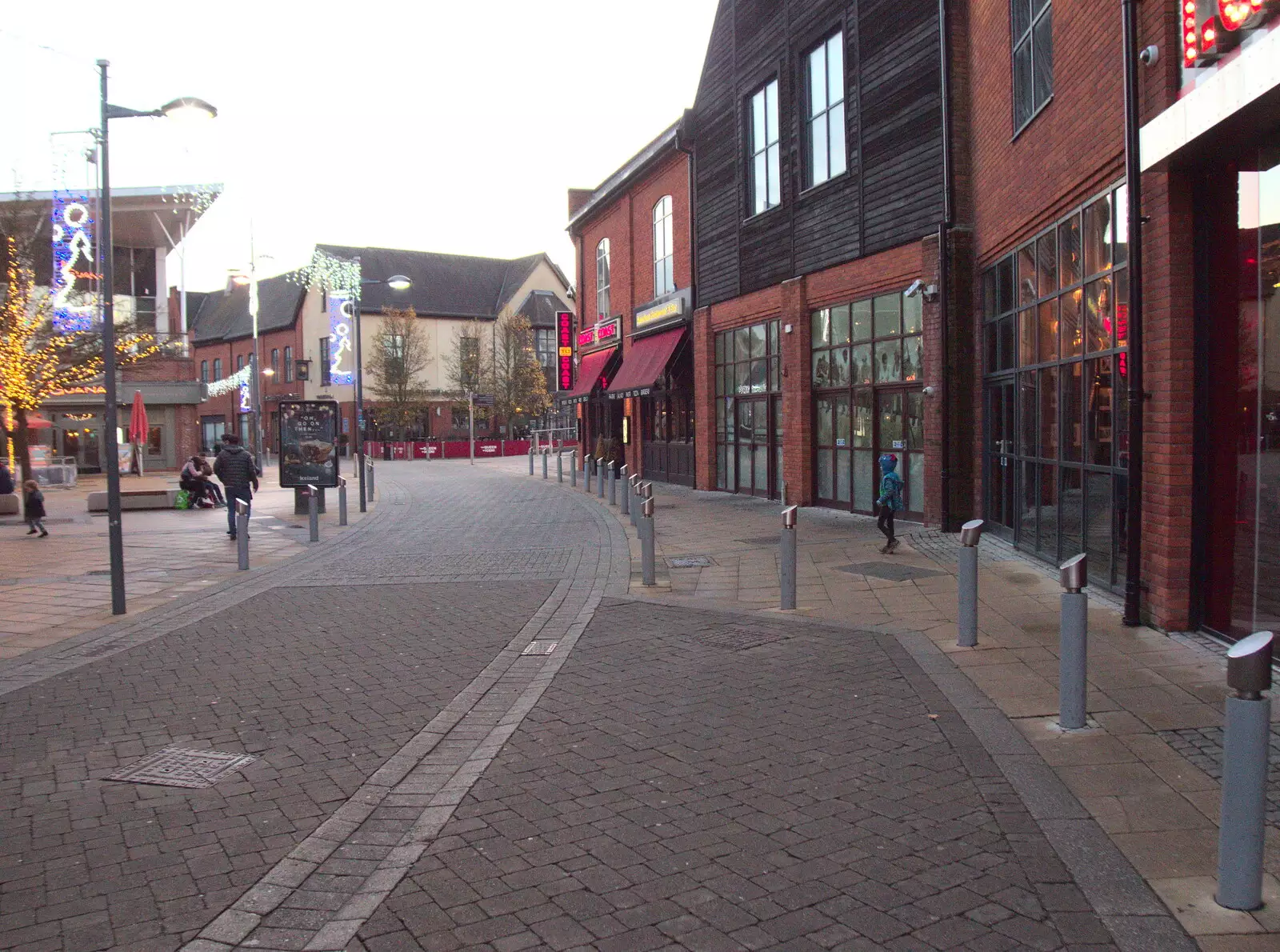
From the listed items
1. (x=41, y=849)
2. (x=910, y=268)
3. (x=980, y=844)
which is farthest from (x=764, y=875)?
(x=910, y=268)

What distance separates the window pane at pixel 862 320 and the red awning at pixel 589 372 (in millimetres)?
13143

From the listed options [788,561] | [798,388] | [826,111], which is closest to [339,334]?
[798,388]

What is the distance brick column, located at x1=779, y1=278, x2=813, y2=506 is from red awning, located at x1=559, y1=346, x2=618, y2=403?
37.3 feet

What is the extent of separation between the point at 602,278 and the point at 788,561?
22.8 metres

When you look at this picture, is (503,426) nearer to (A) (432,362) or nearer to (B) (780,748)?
(A) (432,362)

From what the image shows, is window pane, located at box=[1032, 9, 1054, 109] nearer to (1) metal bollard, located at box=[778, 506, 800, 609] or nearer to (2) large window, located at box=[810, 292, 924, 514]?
(2) large window, located at box=[810, 292, 924, 514]

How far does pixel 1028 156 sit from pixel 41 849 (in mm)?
10588

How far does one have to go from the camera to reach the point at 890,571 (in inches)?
423

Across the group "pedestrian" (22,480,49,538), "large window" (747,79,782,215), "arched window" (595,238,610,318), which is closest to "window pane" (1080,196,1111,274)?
"large window" (747,79,782,215)

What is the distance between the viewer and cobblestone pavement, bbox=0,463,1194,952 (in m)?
3.41

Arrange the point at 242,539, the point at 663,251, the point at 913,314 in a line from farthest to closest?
the point at 663,251 < the point at 913,314 < the point at 242,539

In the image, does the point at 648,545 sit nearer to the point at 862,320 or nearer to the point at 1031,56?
the point at 1031,56

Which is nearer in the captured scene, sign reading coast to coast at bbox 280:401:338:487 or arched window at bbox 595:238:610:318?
sign reading coast to coast at bbox 280:401:338:487

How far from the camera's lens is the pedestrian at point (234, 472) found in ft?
51.5
